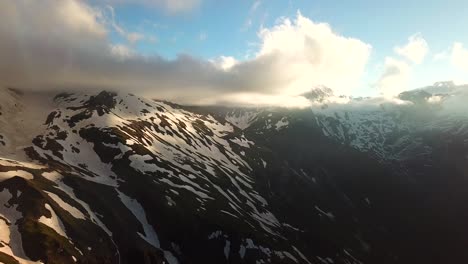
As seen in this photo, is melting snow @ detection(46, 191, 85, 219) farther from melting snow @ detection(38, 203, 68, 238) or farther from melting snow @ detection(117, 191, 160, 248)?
melting snow @ detection(117, 191, 160, 248)

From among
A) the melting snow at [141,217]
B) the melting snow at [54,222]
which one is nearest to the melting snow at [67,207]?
the melting snow at [54,222]

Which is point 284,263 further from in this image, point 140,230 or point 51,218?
point 51,218

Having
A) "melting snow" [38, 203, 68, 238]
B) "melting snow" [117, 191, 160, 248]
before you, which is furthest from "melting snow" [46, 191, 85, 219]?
"melting snow" [117, 191, 160, 248]

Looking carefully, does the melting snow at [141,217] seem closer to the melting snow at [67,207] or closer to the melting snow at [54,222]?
the melting snow at [67,207]

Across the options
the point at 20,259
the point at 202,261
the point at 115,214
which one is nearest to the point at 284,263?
the point at 202,261

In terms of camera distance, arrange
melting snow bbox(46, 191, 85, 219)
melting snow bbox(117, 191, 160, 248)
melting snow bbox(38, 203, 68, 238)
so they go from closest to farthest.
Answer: melting snow bbox(38, 203, 68, 238)
melting snow bbox(46, 191, 85, 219)
melting snow bbox(117, 191, 160, 248)

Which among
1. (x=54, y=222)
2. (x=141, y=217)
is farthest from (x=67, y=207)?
(x=141, y=217)

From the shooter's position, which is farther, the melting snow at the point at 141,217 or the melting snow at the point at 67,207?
the melting snow at the point at 141,217

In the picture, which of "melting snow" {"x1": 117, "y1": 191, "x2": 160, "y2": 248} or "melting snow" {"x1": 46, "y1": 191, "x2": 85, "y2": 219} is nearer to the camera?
"melting snow" {"x1": 46, "y1": 191, "x2": 85, "y2": 219}

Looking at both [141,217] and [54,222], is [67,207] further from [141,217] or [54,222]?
[141,217]

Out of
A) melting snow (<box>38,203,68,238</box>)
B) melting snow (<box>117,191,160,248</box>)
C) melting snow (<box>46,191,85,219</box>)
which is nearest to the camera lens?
melting snow (<box>38,203,68,238</box>)

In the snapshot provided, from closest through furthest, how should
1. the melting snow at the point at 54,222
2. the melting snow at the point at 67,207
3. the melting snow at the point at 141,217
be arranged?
the melting snow at the point at 54,222 < the melting snow at the point at 67,207 < the melting snow at the point at 141,217
